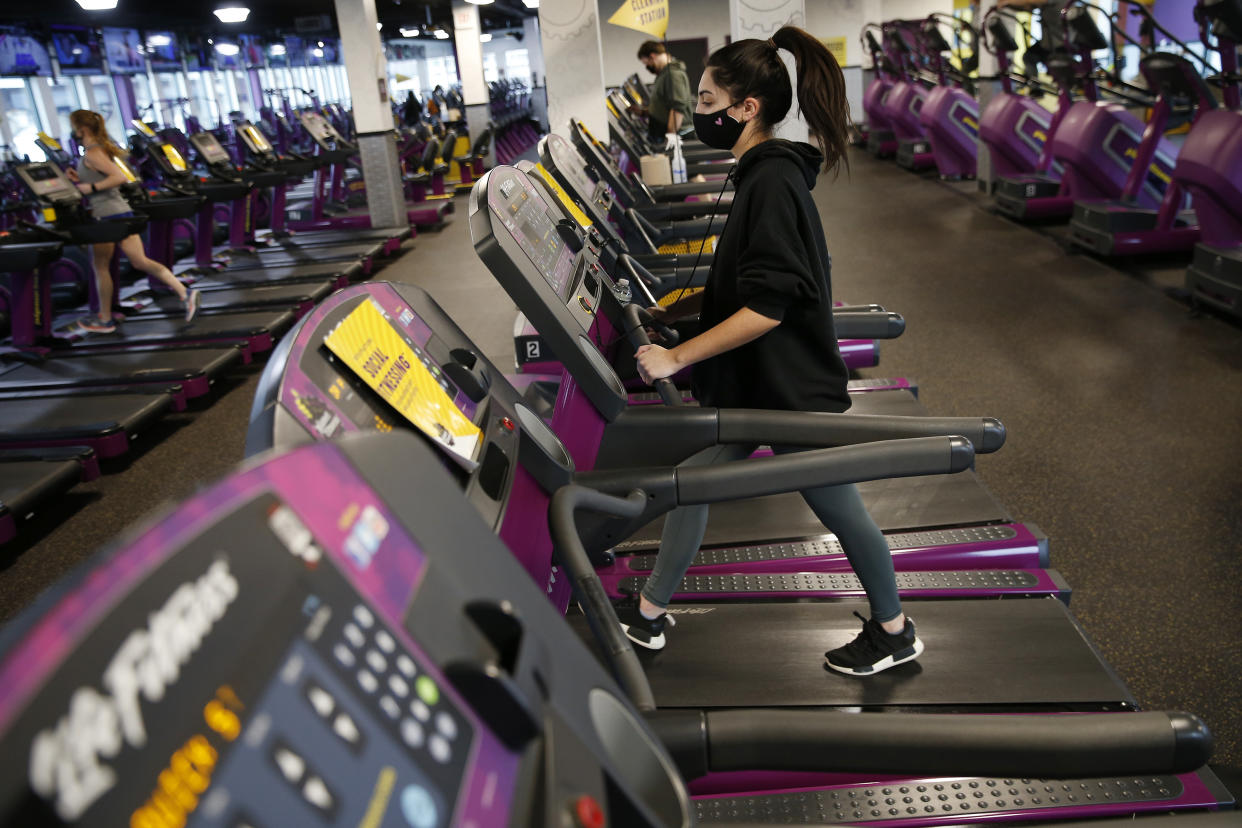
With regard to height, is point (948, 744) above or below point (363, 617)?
below

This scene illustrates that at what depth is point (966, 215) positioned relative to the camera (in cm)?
900

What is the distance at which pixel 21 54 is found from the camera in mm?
10898

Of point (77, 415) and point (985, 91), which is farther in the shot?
point (985, 91)

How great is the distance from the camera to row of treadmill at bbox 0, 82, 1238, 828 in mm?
464

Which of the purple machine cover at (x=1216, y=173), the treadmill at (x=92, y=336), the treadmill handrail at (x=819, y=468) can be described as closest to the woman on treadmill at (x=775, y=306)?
the treadmill handrail at (x=819, y=468)

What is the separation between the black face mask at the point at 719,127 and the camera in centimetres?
215

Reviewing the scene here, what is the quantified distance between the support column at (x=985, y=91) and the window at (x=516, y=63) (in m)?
20.9

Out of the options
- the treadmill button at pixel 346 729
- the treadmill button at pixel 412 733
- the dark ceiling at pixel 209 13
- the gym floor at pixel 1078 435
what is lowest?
the gym floor at pixel 1078 435

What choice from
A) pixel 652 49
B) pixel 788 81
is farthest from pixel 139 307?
pixel 788 81

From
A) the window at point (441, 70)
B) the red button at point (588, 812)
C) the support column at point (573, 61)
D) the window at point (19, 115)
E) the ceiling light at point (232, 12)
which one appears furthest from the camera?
the window at point (441, 70)

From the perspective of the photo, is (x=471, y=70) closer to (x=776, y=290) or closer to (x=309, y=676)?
(x=776, y=290)

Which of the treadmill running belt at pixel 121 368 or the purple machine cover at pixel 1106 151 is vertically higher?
the purple machine cover at pixel 1106 151

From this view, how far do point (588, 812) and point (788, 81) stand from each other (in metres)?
1.84

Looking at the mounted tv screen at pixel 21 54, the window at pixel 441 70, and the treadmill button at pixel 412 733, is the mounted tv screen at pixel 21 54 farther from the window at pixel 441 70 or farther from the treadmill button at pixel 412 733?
the window at pixel 441 70
